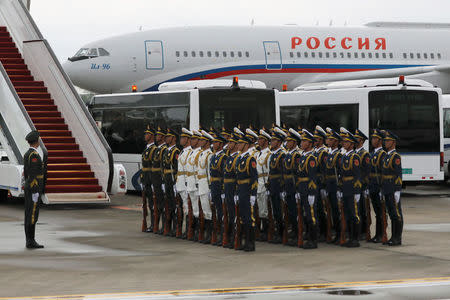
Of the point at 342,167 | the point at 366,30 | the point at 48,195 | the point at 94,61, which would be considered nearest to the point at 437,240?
the point at 342,167

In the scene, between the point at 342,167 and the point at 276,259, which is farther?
the point at 342,167

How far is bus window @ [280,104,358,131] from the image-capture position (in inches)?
877

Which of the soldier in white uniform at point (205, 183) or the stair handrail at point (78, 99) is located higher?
the stair handrail at point (78, 99)

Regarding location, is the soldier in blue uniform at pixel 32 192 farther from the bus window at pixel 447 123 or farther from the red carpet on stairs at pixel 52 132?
the bus window at pixel 447 123

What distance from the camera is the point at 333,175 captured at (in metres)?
13.9

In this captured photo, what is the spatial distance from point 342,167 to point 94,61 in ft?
68.5

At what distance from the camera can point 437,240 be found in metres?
14.2

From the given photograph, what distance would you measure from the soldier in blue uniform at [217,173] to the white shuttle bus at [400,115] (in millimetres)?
8822

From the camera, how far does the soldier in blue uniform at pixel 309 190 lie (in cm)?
1346

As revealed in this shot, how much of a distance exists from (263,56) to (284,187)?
2163cm

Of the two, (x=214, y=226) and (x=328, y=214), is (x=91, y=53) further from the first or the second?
(x=328, y=214)

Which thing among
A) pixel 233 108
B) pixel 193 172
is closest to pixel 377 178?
pixel 193 172

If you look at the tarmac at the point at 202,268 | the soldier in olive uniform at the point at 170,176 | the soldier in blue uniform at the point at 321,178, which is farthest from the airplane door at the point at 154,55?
the soldier in blue uniform at the point at 321,178

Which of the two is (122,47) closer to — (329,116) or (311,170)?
(329,116)
